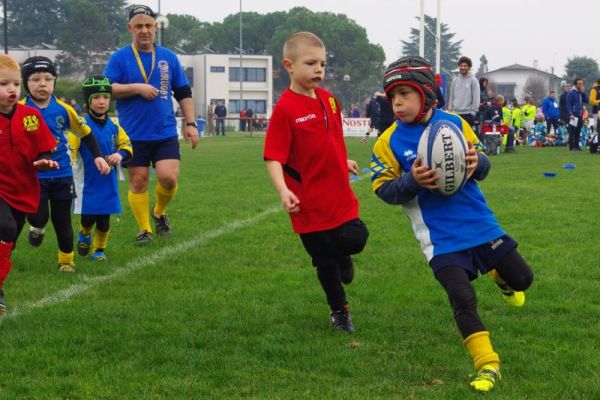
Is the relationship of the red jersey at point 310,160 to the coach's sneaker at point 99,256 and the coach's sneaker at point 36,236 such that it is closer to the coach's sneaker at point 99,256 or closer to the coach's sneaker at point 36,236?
the coach's sneaker at point 99,256

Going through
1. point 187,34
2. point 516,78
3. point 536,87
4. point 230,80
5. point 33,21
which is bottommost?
point 230,80

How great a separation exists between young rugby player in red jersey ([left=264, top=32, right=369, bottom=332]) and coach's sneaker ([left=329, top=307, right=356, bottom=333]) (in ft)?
1.36

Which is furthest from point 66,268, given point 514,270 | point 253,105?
point 253,105

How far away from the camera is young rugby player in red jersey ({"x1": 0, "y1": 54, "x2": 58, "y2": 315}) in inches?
224

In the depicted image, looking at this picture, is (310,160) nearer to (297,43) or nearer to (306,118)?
(306,118)

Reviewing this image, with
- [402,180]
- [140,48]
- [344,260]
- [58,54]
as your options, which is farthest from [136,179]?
[58,54]

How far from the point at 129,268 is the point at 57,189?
942 millimetres

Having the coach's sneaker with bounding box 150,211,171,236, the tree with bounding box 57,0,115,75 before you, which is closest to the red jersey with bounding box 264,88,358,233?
the coach's sneaker with bounding box 150,211,171,236

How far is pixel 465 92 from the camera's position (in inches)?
736

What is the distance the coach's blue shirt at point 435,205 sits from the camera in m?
4.61

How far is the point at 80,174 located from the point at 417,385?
191 inches

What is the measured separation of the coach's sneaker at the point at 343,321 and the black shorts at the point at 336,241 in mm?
342

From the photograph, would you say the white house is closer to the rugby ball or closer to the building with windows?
the building with windows

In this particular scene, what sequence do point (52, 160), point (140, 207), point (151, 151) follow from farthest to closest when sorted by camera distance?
point (140, 207)
point (151, 151)
point (52, 160)
